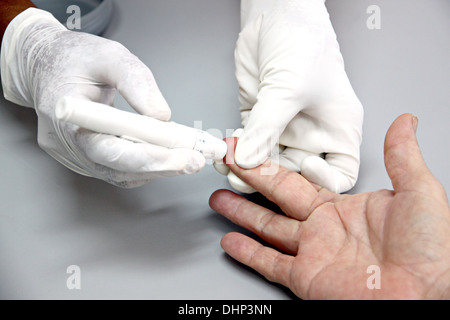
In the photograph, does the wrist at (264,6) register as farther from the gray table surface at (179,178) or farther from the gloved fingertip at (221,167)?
the gloved fingertip at (221,167)

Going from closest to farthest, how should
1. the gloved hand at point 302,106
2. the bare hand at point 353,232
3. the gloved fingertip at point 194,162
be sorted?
the bare hand at point 353,232, the gloved fingertip at point 194,162, the gloved hand at point 302,106

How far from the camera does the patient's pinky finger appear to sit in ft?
2.61

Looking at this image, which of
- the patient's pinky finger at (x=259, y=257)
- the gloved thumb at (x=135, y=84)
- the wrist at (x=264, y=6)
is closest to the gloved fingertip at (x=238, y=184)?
the patient's pinky finger at (x=259, y=257)

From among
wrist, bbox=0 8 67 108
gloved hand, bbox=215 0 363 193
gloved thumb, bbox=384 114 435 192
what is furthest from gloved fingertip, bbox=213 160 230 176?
wrist, bbox=0 8 67 108

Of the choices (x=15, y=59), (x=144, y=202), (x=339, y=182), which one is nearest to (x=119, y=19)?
(x=15, y=59)

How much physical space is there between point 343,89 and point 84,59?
595 mm

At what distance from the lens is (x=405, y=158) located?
779mm

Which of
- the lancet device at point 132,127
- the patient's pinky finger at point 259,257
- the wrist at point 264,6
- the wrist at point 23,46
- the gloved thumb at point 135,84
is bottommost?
the patient's pinky finger at point 259,257

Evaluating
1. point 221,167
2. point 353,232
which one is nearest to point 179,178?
point 221,167

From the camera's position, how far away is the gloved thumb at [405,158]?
75 cm

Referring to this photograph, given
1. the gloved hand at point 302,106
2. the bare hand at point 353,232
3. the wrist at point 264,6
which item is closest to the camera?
the bare hand at point 353,232

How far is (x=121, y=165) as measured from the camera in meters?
0.78

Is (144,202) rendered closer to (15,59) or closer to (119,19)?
(15,59)

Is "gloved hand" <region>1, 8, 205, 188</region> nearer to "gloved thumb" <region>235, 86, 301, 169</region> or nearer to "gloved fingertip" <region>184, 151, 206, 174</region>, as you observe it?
"gloved fingertip" <region>184, 151, 206, 174</region>
